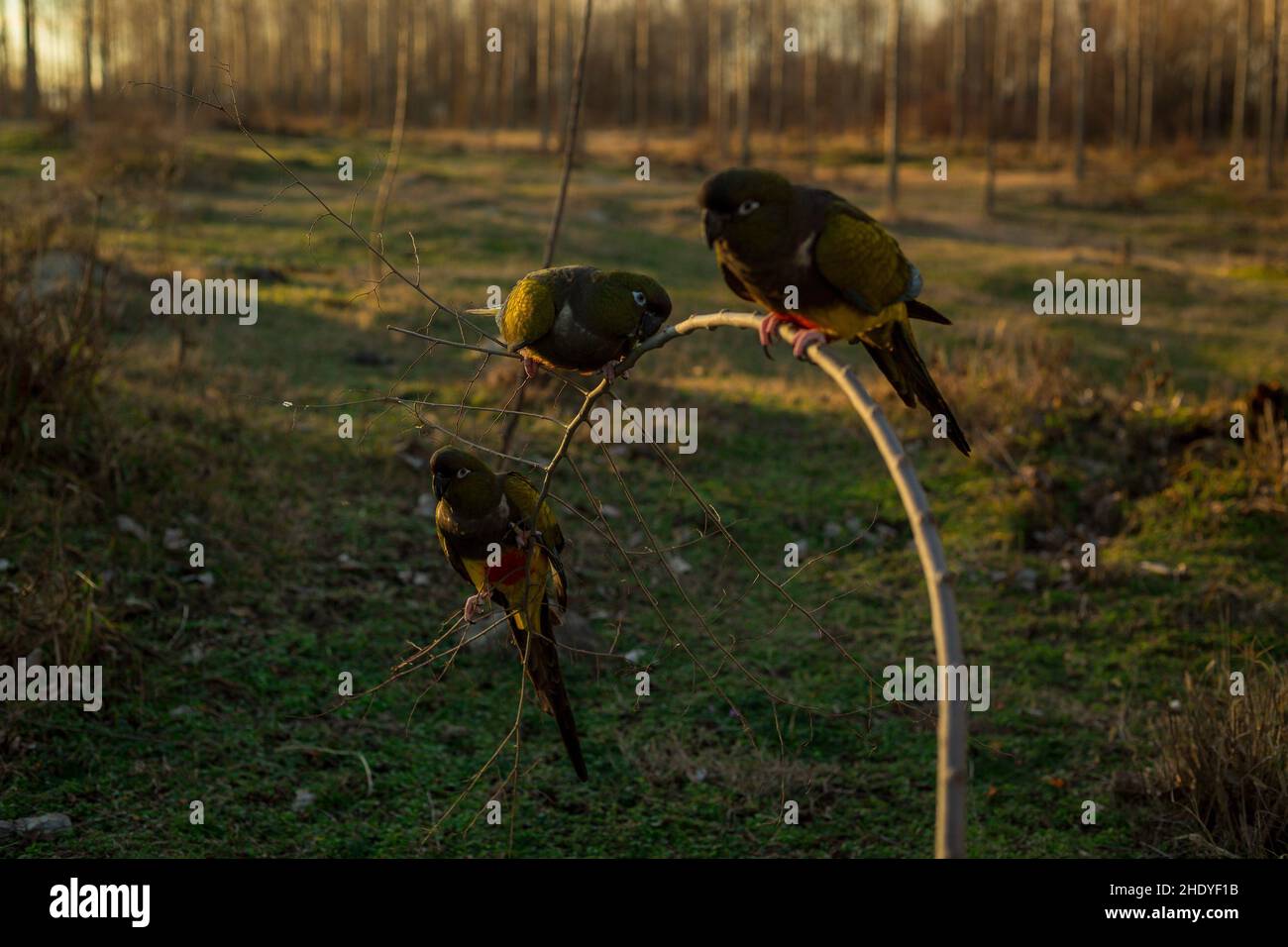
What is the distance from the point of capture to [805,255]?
9.77 ft

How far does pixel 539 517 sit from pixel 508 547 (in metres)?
0.22

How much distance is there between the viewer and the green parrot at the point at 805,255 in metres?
2.92

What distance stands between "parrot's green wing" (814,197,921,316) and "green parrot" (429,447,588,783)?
0.98m

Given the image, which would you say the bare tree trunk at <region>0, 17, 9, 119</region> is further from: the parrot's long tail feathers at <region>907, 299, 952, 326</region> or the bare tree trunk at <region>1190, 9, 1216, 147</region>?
the parrot's long tail feathers at <region>907, 299, 952, 326</region>

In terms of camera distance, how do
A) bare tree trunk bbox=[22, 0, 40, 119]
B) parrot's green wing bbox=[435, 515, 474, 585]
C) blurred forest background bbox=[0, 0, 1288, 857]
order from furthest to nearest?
bare tree trunk bbox=[22, 0, 40, 119]
blurred forest background bbox=[0, 0, 1288, 857]
parrot's green wing bbox=[435, 515, 474, 585]

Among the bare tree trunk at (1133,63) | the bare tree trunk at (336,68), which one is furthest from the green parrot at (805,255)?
the bare tree trunk at (336,68)

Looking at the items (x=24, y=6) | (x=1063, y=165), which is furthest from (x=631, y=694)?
(x=24, y=6)

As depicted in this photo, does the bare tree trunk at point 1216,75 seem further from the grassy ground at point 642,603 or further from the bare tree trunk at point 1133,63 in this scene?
the grassy ground at point 642,603

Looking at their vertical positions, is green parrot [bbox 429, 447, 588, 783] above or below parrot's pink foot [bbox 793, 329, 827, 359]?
below

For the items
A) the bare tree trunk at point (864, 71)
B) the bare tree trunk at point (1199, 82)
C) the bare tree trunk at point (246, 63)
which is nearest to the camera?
the bare tree trunk at point (1199, 82)

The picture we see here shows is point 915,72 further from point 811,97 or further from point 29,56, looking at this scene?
point 29,56

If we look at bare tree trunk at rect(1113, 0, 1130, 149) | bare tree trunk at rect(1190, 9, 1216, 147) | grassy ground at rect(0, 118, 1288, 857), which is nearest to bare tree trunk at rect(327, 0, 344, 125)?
bare tree trunk at rect(1113, 0, 1130, 149)

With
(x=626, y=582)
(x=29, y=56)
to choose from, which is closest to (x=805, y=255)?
(x=626, y=582)

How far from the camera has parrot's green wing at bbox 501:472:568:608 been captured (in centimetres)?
349
